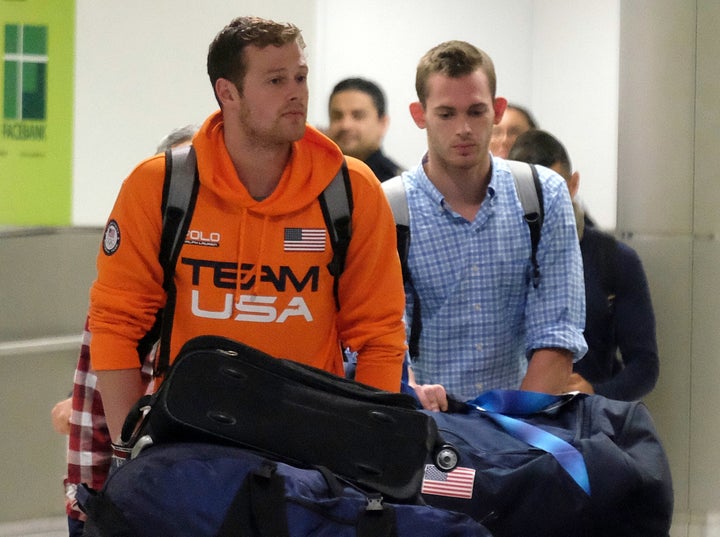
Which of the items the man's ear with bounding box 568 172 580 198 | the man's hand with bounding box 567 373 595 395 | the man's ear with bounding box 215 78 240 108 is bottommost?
the man's hand with bounding box 567 373 595 395

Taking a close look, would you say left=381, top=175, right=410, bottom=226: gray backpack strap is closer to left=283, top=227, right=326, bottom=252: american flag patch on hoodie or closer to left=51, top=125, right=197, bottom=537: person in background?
left=283, top=227, right=326, bottom=252: american flag patch on hoodie

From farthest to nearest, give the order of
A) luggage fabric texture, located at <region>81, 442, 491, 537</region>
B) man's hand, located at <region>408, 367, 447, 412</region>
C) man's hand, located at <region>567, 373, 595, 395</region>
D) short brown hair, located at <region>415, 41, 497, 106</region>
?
1. man's hand, located at <region>567, 373, 595, 395</region>
2. short brown hair, located at <region>415, 41, 497, 106</region>
3. man's hand, located at <region>408, 367, 447, 412</region>
4. luggage fabric texture, located at <region>81, 442, 491, 537</region>

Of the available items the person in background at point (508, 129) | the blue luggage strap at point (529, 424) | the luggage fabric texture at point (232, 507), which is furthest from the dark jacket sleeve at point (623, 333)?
the luggage fabric texture at point (232, 507)

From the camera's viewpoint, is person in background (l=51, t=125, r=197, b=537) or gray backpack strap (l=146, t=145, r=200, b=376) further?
person in background (l=51, t=125, r=197, b=537)

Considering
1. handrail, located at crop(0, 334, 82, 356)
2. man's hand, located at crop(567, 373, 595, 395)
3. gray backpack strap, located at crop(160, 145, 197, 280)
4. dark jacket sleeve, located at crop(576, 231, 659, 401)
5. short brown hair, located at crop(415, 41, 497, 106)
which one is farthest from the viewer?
handrail, located at crop(0, 334, 82, 356)

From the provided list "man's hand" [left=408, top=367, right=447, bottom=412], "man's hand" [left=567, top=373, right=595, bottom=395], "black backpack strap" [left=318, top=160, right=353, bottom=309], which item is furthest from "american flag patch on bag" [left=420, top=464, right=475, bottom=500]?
"man's hand" [left=567, top=373, right=595, bottom=395]

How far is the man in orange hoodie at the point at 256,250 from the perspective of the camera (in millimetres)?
2146

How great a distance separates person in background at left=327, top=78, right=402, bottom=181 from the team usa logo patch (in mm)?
1758

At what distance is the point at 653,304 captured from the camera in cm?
420

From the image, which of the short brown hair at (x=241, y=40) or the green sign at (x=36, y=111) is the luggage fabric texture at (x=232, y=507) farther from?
the green sign at (x=36, y=111)

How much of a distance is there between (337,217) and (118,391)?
1.64 feet

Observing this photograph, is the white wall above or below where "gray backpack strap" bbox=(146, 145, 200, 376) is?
above

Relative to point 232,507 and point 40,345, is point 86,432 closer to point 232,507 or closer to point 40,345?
point 232,507

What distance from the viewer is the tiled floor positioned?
13.1ft
